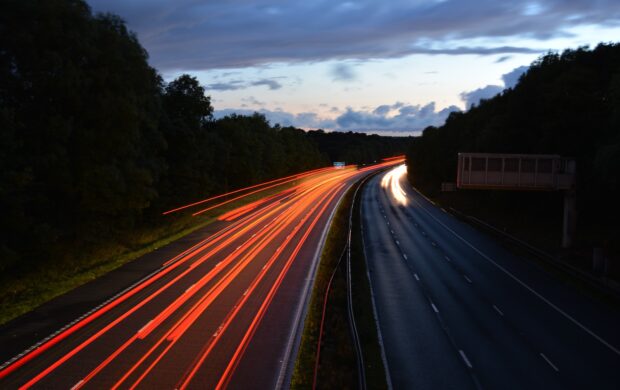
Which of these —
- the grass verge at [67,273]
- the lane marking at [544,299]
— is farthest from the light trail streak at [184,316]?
the lane marking at [544,299]

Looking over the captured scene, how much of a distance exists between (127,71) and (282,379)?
964 inches

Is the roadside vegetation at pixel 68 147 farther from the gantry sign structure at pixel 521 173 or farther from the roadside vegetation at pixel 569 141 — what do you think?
the roadside vegetation at pixel 569 141

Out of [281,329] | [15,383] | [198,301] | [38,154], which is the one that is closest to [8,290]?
[38,154]

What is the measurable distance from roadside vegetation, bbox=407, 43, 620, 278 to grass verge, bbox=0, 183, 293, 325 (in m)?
27.7

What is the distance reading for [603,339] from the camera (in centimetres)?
2353

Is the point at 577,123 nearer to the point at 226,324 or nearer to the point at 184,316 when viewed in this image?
the point at 226,324

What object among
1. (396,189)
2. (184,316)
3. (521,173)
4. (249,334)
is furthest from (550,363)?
(396,189)

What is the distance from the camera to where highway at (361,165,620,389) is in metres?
19.8

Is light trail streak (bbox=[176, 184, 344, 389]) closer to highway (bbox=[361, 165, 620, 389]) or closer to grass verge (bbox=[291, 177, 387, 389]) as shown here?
grass verge (bbox=[291, 177, 387, 389])

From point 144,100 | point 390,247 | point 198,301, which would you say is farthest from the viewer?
point 390,247

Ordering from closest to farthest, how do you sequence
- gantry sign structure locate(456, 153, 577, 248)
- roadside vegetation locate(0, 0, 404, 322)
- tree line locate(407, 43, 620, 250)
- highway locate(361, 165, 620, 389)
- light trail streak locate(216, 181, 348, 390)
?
light trail streak locate(216, 181, 348, 390) < highway locate(361, 165, 620, 389) < roadside vegetation locate(0, 0, 404, 322) < tree line locate(407, 43, 620, 250) < gantry sign structure locate(456, 153, 577, 248)

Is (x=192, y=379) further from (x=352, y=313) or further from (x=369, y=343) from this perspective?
(x=352, y=313)

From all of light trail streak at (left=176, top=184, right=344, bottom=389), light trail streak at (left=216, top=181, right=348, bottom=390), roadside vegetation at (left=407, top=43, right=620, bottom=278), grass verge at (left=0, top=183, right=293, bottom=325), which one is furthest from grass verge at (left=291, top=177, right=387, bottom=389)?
roadside vegetation at (left=407, top=43, right=620, bottom=278)

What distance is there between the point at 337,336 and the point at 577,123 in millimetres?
31869
